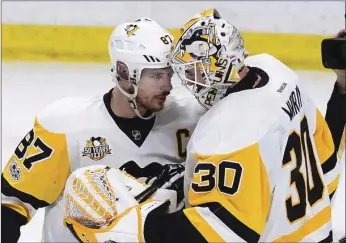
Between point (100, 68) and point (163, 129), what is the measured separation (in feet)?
7.41

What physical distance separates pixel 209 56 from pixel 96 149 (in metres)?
0.41

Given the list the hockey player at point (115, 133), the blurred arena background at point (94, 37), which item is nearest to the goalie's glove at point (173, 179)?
the hockey player at point (115, 133)

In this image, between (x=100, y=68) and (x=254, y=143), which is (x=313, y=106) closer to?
(x=254, y=143)

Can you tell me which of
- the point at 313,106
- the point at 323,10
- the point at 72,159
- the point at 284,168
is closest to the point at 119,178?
the point at 72,159

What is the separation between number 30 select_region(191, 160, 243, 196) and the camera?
1.43 meters

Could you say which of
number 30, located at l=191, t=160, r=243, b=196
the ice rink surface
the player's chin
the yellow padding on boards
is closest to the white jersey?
number 30, located at l=191, t=160, r=243, b=196

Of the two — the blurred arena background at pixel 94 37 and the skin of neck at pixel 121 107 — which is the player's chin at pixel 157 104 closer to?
the skin of neck at pixel 121 107

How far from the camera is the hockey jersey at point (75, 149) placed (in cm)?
175

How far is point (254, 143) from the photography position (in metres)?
1.44

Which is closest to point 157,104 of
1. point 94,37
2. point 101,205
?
point 101,205

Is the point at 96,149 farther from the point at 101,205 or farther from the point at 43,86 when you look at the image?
the point at 43,86

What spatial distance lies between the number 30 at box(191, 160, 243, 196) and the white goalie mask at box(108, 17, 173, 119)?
34cm

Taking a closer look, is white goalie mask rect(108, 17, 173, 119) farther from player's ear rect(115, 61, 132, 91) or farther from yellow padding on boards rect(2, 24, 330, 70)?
yellow padding on boards rect(2, 24, 330, 70)

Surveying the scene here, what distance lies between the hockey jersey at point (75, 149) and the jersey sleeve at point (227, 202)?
0.37 meters
